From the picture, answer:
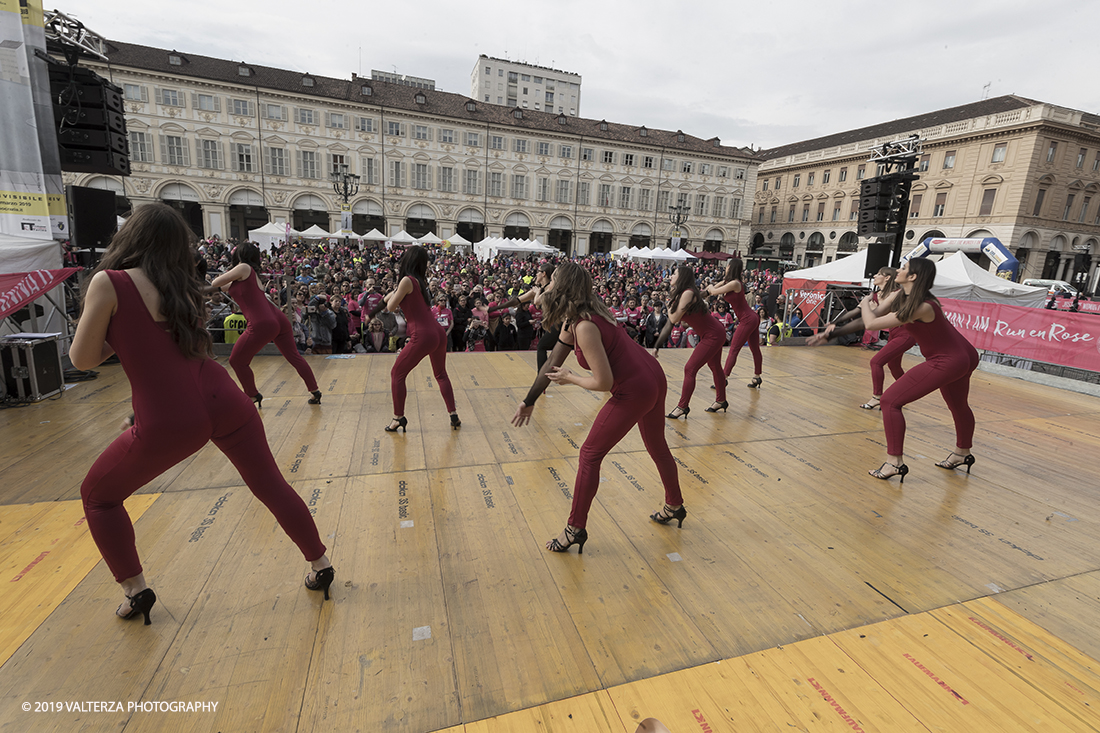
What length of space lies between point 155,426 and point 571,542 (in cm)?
233

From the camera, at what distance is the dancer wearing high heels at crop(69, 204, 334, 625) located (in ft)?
6.84

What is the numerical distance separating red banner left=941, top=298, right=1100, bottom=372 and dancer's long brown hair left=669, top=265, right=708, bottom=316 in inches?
325

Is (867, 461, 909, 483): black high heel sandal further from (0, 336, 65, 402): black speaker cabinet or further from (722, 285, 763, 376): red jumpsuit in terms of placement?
(0, 336, 65, 402): black speaker cabinet

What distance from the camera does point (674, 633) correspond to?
8.55 feet

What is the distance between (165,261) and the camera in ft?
7.19

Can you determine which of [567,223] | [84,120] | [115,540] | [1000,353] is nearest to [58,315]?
[84,120]

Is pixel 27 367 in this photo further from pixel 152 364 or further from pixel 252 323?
pixel 152 364

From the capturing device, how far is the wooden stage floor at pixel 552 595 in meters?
2.17

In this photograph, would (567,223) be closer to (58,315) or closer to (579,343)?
(58,315)

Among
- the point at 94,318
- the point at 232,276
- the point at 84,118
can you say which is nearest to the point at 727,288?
the point at 232,276

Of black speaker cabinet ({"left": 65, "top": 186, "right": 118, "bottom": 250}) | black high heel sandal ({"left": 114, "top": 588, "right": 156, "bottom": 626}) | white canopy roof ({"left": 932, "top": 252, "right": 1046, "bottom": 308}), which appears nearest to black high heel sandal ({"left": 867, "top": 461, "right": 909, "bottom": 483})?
black high heel sandal ({"left": 114, "top": 588, "right": 156, "bottom": 626})

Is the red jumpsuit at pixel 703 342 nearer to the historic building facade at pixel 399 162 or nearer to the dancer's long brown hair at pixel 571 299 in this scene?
the dancer's long brown hair at pixel 571 299

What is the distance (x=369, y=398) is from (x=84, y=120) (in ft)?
21.3

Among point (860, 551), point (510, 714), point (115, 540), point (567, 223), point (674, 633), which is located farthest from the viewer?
point (567, 223)
